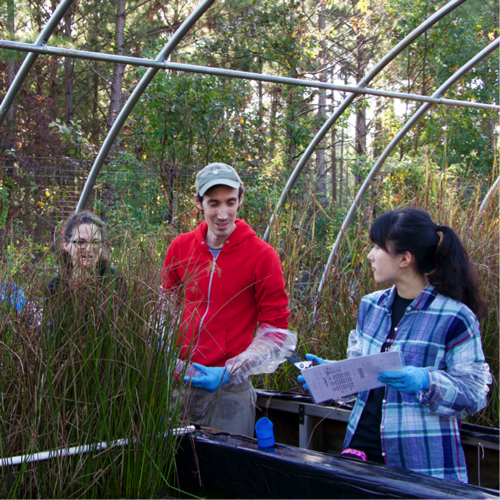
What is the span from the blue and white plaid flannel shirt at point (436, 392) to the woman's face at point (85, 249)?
3.72 feet

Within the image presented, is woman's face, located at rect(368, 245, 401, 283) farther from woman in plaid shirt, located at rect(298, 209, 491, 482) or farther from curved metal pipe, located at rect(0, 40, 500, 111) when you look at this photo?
curved metal pipe, located at rect(0, 40, 500, 111)

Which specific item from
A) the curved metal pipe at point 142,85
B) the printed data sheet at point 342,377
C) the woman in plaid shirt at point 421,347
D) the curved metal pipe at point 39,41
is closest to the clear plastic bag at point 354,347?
the woman in plaid shirt at point 421,347

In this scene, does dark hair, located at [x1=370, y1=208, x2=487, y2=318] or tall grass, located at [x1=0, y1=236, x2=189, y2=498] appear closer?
tall grass, located at [x1=0, y1=236, x2=189, y2=498]

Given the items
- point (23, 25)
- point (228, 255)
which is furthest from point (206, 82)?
point (23, 25)

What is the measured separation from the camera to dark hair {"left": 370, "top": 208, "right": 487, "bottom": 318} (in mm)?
1936

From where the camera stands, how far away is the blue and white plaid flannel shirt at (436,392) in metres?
1.77

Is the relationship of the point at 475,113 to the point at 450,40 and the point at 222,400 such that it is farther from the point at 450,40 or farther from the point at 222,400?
the point at 222,400

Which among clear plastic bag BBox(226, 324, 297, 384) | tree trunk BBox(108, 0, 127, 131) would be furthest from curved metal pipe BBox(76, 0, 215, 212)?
tree trunk BBox(108, 0, 127, 131)

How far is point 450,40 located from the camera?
11312 mm

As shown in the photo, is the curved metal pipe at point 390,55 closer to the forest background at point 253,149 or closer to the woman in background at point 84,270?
the forest background at point 253,149

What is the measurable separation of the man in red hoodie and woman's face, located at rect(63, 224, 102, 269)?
491 mm

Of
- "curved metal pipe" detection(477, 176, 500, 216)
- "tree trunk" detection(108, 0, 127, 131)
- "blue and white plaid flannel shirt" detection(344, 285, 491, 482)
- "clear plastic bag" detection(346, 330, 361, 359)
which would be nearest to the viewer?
"blue and white plaid flannel shirt" detection(344, 285, 491, 482)

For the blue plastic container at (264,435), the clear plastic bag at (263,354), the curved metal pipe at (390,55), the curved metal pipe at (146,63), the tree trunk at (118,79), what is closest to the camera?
the blue plastic container at (264,435)

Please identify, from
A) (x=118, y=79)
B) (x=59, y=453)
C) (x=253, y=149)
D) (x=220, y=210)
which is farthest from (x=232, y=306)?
(x=118, y=79)
